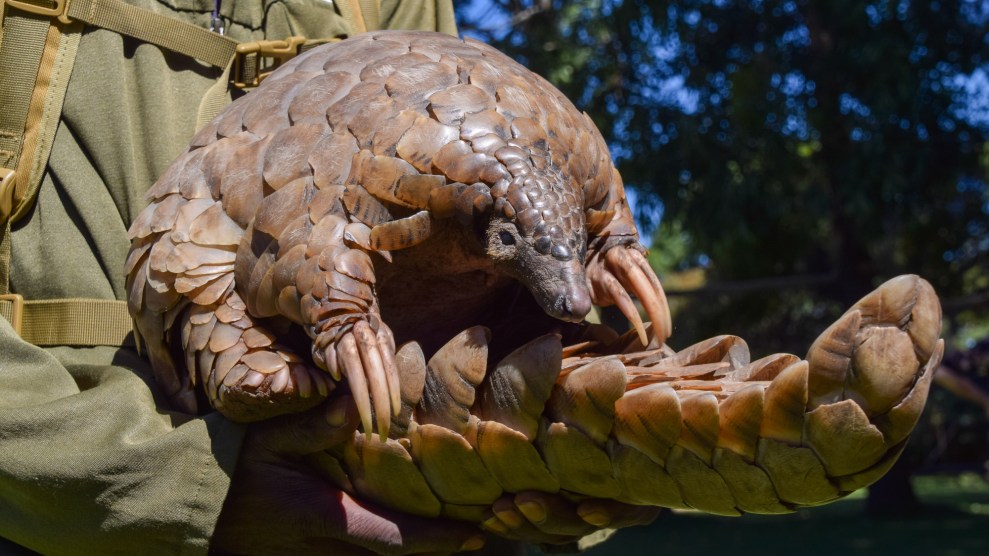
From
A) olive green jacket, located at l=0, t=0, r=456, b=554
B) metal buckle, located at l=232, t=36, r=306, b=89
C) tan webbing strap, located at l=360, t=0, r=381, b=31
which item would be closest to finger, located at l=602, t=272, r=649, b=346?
olive green jacket, located at l=0, t=0, r=456, b=554

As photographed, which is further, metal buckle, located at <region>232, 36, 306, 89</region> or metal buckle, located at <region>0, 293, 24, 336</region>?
metal buckle, located at <region>232, 36, 306, 89</region>

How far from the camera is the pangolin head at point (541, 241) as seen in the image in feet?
3.18

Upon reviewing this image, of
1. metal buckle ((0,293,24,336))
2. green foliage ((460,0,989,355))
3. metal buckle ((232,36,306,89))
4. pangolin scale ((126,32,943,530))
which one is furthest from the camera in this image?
green foliage ((460,0,989,355))

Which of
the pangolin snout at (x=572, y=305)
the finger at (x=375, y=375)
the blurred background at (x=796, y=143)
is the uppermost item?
the pangolin snout at (x=572, y=305)

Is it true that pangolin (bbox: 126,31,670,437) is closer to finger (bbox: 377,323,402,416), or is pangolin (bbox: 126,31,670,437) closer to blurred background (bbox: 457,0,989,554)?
finger (bbox: 377,323,402,416)

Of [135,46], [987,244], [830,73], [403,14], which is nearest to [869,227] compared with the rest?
[830,73]

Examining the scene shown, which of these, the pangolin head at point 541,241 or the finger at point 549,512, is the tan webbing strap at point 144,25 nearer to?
the pangolin head at point 541,241

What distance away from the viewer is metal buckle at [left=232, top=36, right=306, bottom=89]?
1377 millimetres

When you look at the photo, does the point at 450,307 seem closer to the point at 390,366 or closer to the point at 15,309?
the point at 390,366

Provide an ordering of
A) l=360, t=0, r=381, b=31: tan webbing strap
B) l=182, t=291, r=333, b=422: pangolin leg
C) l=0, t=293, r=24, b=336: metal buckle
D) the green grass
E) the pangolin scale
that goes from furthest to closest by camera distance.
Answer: the green grass
l=360, t=0, r=381, b=31: tan webbing strap
l=0, t=293, r=24, b=336: metal buckle
l=182, t=291, r=333, b=422: pangolin leg
the pangolin scale

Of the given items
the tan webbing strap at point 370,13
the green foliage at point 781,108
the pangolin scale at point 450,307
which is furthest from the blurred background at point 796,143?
the pangolin scale at point 450,307

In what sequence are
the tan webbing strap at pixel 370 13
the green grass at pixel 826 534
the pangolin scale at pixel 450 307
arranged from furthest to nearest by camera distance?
1. the green grass at pixel 826 534
2. the tan webbing strap at pixel 370 13
3. the pangolin scale at pixel 450 307

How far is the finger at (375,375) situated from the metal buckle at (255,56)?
21.8 inches

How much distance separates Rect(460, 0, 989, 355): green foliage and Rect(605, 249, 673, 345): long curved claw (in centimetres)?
479
